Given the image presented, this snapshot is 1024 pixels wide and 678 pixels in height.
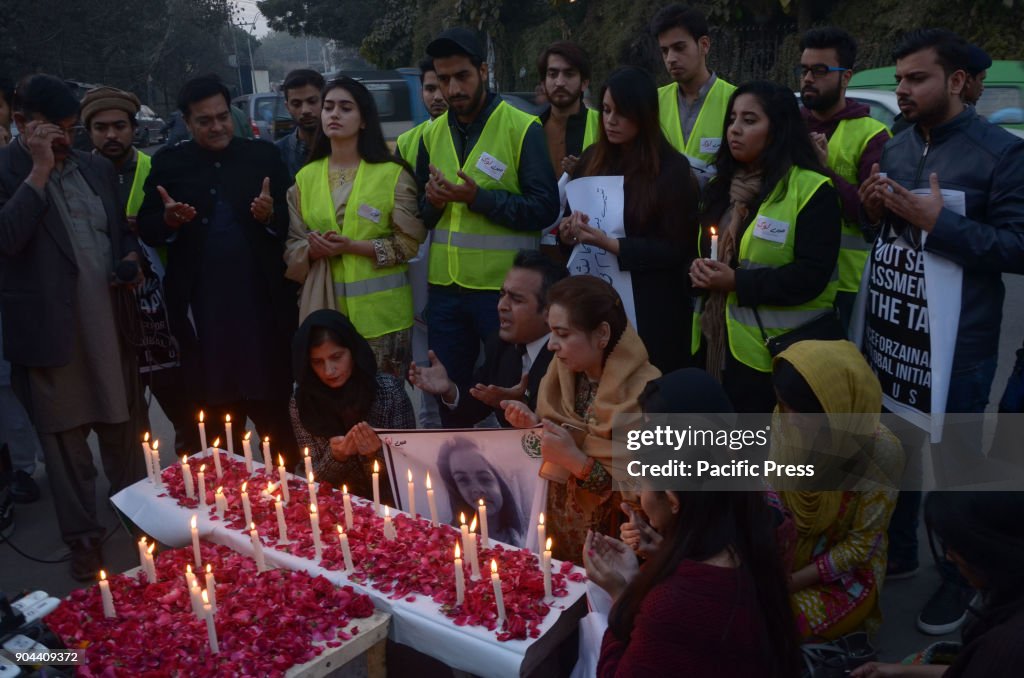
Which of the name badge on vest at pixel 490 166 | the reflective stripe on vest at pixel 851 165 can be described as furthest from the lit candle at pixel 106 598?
the reflective stripe on vest at pixel 851 165

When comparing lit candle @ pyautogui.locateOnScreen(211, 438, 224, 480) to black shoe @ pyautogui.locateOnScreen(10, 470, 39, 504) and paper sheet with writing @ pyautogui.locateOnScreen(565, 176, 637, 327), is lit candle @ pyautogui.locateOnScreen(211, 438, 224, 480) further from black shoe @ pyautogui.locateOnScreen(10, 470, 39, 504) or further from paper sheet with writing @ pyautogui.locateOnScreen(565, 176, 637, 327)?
black shoe @ pyautogui.locateOnScreen(10, 470, 39, 504)

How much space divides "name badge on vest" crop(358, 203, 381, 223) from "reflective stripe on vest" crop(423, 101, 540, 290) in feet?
1.22

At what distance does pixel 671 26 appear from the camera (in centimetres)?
489

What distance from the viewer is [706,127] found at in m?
4.81

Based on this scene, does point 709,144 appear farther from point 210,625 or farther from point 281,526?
point 210,625

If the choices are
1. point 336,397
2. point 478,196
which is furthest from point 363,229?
point 336,397

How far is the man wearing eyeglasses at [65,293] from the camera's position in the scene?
4207mm

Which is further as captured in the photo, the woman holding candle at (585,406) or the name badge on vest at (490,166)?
the name badge on vest at (490,166)

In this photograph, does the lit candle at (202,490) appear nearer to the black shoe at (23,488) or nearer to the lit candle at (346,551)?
the lit candle at (346,551)

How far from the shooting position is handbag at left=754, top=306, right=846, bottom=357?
3.83 metres

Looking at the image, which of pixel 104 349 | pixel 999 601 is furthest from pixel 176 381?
pixel 999 601

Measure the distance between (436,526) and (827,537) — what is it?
4.66ft

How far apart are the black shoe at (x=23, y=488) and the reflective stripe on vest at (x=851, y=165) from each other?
15.9 ft

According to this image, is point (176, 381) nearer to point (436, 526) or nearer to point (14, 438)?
point (14, 438)
